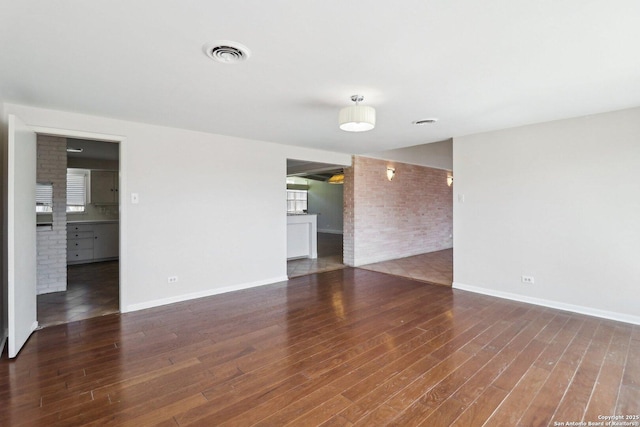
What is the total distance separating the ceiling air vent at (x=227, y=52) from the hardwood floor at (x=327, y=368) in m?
2.25

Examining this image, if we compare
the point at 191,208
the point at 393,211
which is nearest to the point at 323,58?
the point at 191,208

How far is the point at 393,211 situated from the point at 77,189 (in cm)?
705

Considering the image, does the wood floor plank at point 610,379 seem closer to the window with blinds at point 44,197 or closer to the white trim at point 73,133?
the white trim at point 73,133

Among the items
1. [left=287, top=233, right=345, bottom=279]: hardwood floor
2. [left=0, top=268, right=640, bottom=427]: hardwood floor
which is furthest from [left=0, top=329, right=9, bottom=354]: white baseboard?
[left=287, top=233, right=345, bottom=279]: hardwood floor

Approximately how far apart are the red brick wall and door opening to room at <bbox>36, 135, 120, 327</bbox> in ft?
13.6

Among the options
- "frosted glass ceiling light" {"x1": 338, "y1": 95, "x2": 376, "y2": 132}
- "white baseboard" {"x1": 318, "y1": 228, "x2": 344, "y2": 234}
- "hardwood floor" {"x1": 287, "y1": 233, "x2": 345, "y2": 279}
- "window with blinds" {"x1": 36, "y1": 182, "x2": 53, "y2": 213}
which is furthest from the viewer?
"white baseboard" {"x1": 318, "y1": 228, "x2": 344, "y2": 234}

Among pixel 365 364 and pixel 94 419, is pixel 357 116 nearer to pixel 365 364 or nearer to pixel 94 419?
pixel 365 364

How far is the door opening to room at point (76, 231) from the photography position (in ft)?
12.6

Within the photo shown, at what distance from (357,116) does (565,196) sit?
110 inches

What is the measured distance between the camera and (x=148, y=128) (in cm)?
360

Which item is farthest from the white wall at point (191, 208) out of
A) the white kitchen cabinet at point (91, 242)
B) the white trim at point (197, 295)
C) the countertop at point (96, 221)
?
the countertop at point (96, 221)

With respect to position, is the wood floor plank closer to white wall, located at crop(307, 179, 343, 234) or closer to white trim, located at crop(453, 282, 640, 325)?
white trim, located at crop(453, 282, 640, 325)

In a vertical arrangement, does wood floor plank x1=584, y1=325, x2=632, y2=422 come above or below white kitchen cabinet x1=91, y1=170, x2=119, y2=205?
below

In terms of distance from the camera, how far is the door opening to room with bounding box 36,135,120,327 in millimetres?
3846
